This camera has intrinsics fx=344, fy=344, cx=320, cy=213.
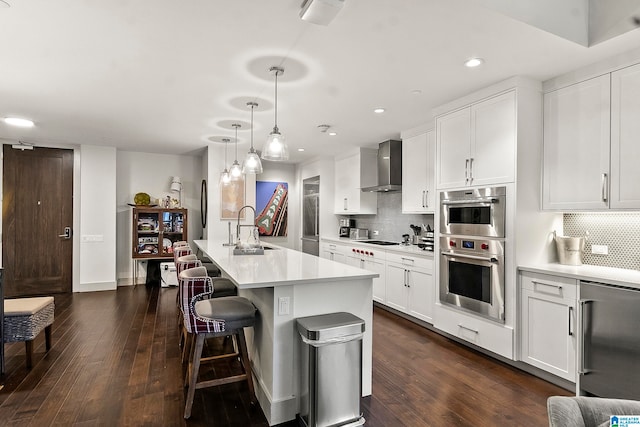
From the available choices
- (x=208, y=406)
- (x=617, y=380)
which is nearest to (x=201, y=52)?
(x=208, y=406)

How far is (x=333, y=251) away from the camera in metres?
5.99

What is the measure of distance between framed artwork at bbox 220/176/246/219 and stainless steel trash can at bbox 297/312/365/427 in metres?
4.14

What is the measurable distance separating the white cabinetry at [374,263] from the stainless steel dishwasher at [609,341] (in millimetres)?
2384

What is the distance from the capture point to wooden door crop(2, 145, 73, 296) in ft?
18.1

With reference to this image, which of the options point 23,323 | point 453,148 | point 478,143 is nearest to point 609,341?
point 478,143

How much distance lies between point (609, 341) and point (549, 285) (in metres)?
0.50

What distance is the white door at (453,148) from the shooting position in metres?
3.34

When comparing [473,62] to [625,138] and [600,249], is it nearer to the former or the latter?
[625,138]

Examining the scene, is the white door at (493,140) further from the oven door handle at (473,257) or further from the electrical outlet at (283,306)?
the electrical outlet at (283,306)

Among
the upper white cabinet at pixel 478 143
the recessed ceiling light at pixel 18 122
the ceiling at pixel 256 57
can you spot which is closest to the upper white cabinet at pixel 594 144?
the ceiling at pixel 256 57

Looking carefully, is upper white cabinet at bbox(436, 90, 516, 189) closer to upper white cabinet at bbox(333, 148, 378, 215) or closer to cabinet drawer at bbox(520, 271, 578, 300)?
cabinet drawer at bbox(520, 271, 578, 300)

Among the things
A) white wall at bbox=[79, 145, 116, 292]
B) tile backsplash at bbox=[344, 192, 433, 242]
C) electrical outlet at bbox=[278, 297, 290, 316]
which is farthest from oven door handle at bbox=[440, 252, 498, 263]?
white wall at bbox=[79, 145, 116, 292]

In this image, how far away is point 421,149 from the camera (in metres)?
4.42

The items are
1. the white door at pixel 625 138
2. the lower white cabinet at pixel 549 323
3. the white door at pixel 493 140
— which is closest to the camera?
the white door at pixel 625 138
